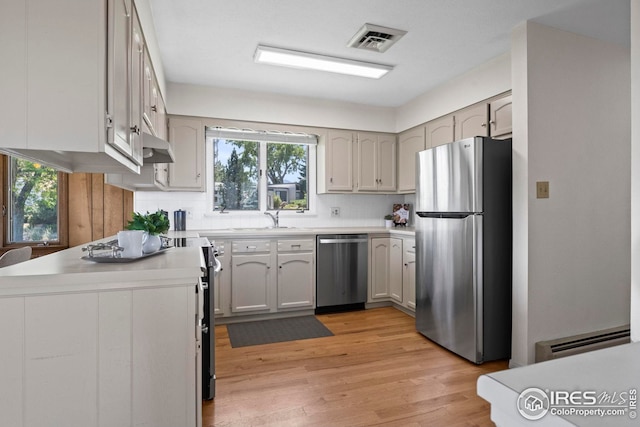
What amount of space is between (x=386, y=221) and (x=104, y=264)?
3.66 m

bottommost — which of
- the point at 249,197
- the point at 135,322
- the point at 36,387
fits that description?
the point at 36,387

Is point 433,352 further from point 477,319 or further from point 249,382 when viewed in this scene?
point 249,382

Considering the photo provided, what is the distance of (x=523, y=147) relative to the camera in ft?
8.09

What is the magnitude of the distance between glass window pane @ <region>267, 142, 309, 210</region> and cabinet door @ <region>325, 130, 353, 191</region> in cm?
39

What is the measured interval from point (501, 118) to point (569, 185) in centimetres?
74

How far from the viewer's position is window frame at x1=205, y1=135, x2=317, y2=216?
4.06m

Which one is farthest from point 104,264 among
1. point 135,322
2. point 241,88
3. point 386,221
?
point 386,221

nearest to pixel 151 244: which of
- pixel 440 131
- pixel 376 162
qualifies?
pixel 440 131

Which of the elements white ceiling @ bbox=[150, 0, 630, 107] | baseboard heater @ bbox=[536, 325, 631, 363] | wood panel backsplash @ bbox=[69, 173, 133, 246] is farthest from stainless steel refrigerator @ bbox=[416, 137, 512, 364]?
wood panel backsplash @ bbox=[69, 173, 133, 246]

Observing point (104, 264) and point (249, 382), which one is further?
point (249, 382)

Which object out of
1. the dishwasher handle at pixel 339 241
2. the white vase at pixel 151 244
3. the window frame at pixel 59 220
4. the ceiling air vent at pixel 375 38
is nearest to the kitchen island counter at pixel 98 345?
the white vase at pixel 151 244

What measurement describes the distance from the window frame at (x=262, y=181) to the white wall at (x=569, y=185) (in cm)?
243

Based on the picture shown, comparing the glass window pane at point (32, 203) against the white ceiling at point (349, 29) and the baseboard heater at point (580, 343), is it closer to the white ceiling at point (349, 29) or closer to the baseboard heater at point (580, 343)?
the white ceiling at point (349, 29)

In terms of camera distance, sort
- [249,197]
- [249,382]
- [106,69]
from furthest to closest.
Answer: [249,197] → [249,382] → [106,69]
